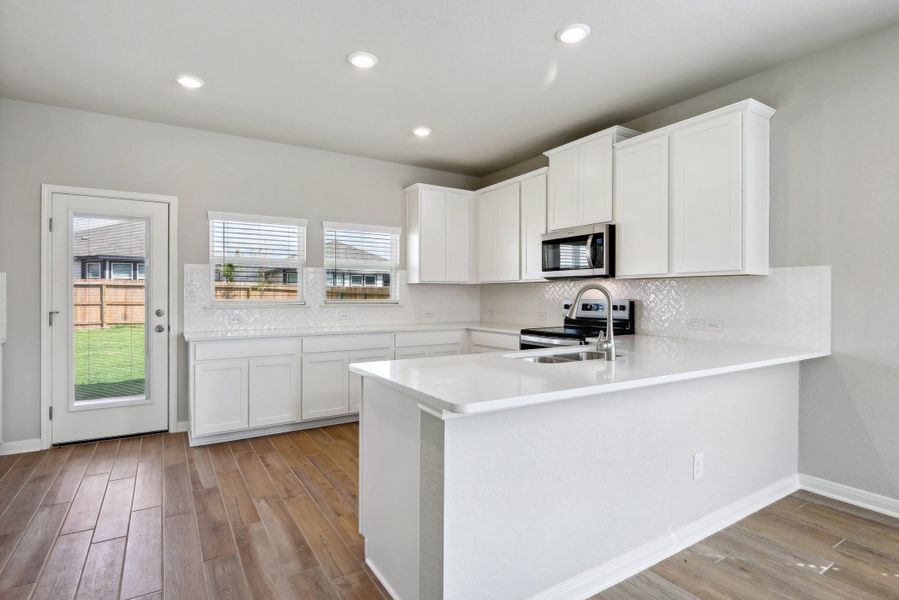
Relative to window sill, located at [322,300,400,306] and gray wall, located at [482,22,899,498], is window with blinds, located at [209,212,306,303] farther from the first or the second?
gray wall, located at [482,22,899,498]

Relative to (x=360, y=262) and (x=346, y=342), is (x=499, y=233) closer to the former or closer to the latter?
(x=360, y=262)

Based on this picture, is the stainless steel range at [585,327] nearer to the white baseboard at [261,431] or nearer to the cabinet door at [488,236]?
the cabinet door at [488,236]

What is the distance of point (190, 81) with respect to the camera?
308 cm

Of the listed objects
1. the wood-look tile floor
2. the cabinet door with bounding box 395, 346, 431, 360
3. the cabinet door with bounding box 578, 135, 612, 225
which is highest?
the cabinet door with bounding box 578, 135, 612, 225

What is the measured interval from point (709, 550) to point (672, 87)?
2801 millimetres

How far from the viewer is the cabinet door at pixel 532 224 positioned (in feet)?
13.9

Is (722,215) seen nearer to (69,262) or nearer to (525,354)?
(525,354)

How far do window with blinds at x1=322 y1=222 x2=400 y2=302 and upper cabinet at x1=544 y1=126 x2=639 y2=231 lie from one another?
5.88 ft

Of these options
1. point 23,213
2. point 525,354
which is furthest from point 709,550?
point 23,213

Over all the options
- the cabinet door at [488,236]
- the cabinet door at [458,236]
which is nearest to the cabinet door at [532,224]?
the cabinet door at [488,236]

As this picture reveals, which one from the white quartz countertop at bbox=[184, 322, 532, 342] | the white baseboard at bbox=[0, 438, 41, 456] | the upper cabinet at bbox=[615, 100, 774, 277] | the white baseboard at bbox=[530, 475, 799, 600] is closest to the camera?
the white baseboard at bbox=[530, 475, 799, 600]

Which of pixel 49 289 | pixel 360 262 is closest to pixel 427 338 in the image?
pixel 360 262

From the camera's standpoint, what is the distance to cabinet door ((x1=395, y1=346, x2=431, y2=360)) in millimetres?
4453

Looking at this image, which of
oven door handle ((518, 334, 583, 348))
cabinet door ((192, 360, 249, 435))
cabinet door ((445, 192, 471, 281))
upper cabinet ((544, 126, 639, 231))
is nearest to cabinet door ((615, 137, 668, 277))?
upper cabinet ((544, 126, 639, 231))
